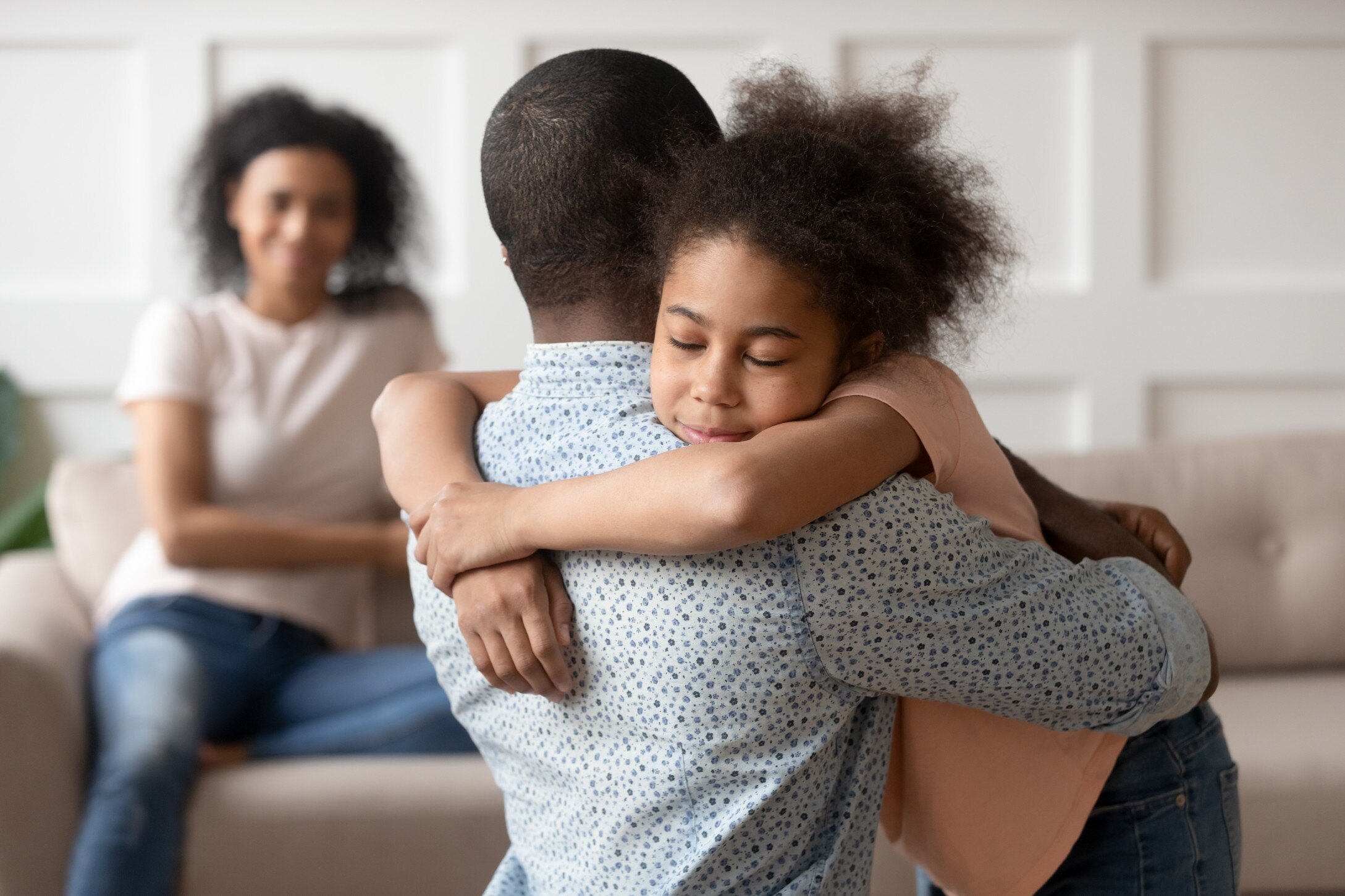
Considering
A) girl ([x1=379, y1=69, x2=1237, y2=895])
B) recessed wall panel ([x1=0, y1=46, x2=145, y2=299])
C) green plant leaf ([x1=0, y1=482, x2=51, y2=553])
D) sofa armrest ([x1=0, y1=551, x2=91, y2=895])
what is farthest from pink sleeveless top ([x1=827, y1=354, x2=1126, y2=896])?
recessed wall panel ([x1=0, y1=46, x2=145, y2=299])

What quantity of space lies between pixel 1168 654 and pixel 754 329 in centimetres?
32

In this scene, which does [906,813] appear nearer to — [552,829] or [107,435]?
[552,829]

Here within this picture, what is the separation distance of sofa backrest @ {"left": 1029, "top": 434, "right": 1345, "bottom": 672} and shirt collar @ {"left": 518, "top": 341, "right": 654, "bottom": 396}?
1537 millimetres

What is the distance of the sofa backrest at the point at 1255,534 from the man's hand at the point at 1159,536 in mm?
1203

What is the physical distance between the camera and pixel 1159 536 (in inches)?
36.0

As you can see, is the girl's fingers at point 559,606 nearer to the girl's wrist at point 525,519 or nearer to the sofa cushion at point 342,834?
the girl's wrist at point 525,519

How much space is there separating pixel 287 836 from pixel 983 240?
134 cm

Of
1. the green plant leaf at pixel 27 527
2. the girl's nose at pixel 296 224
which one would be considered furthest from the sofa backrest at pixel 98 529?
the girl's nose at pixel 296 224

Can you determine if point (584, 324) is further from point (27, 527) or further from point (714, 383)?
point (27, 527)

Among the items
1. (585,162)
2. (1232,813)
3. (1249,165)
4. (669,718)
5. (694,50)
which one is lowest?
(1232,813)

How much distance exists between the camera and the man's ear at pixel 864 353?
76 cm

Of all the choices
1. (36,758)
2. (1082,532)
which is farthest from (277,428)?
(1082,532)

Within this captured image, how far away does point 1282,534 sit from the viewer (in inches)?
85.1

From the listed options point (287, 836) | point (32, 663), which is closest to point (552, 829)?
point (287, 836)
